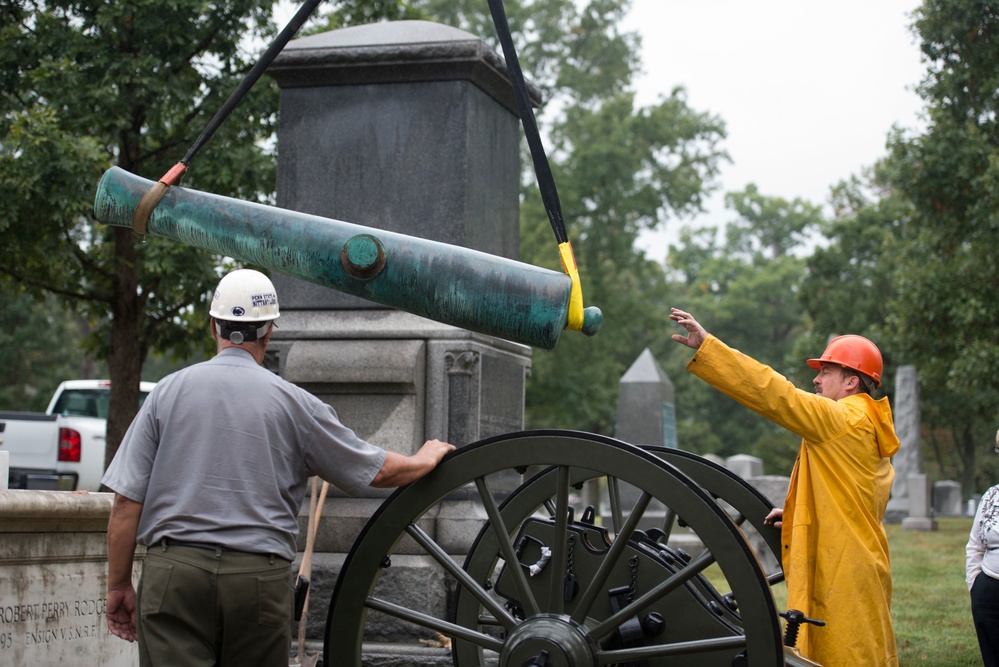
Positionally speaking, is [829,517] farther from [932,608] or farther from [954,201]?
[954,201]

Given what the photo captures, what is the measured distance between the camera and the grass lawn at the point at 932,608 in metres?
7.37

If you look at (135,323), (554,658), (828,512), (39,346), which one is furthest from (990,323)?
(39,346)

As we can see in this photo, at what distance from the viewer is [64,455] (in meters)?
16.6

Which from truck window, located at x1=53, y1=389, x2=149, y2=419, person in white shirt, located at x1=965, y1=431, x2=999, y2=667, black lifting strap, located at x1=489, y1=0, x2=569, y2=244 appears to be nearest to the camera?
black lifting strap, located at x1=489, y1=0, x2=569, y2=244

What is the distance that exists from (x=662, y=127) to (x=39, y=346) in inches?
767

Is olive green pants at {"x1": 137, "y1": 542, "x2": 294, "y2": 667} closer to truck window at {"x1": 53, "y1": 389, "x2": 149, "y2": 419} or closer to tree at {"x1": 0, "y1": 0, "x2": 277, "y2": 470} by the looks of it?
tree at {"x1": 0, "y1": 0, "x2": 277, "y2": 470}

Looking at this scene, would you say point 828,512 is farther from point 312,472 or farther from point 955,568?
point 955,568

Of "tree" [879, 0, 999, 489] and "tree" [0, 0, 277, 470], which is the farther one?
"tree" [879, 0, 999, 489]

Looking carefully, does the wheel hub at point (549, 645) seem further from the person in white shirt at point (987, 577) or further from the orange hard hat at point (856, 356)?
the person in white shirt at point (987, 577)

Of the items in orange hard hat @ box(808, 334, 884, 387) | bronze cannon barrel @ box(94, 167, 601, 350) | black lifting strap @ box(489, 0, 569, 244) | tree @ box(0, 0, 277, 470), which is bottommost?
orange hard hat @ box(808, 334, 884, 387)

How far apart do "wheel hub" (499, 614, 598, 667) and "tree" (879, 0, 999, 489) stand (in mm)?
15849

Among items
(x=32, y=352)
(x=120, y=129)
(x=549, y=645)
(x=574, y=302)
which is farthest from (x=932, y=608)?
(x=32, y=352)

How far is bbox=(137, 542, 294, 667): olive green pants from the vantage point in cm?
325

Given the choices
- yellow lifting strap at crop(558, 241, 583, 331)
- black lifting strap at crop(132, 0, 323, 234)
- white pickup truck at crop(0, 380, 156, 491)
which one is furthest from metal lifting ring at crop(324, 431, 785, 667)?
white pickup truck at crop(0, 380, 156, 491)
